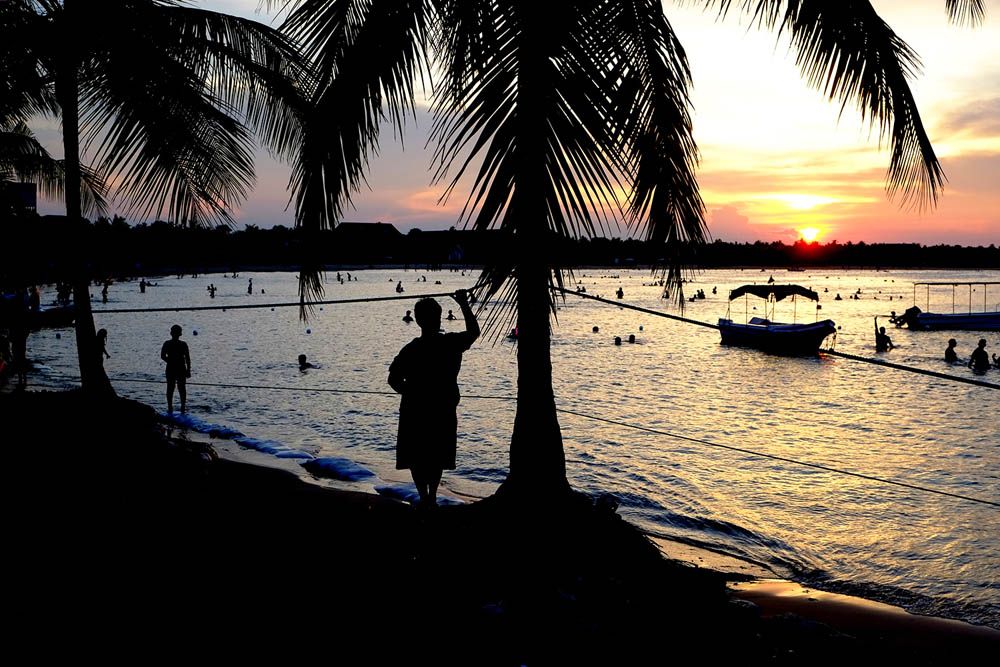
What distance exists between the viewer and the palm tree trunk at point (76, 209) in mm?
9969

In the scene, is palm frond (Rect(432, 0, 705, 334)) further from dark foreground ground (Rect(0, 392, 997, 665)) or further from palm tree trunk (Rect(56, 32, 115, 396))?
palm tree trunk (Rect(56, 32, 115, 396))

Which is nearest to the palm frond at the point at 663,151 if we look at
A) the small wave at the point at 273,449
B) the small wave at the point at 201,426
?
the small wave at the point at 273,449

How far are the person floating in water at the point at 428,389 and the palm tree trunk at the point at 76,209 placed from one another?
6.08m

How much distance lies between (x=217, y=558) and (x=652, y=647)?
3.31 meters

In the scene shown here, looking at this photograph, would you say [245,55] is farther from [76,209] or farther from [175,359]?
[175,359]

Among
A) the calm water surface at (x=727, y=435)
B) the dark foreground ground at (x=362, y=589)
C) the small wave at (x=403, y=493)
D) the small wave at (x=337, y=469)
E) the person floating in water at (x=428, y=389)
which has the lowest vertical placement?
the calm water surface at (x=727, y=435)

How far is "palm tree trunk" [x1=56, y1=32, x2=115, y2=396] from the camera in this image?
9969 mm

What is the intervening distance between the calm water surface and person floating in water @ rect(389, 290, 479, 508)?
1.10 m

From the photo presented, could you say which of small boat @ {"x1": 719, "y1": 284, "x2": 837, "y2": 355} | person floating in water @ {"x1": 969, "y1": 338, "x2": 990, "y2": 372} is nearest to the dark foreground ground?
person floating in water @ {"x1": 969, "y1": 338, "x2": 990, "y2": 372}

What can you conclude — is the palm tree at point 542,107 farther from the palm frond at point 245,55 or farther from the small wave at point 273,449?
the small wave at point 273,449

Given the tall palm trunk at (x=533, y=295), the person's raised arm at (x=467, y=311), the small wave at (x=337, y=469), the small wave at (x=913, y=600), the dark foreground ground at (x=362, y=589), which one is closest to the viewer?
the dark foreground ground at (x=362, y=589)

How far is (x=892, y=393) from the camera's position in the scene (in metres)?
29.2

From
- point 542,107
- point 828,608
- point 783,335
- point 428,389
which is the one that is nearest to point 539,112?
point 542,107

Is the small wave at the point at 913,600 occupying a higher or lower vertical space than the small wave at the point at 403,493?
lower
